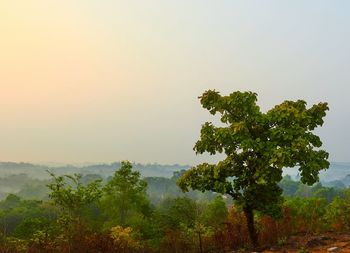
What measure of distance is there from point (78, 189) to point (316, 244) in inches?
429

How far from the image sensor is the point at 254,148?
44.8ft

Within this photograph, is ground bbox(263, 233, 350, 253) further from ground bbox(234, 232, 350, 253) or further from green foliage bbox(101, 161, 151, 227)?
green foliage bbox(101, 161, 151, 227)

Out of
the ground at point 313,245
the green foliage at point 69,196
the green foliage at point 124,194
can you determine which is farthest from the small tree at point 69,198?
the green foliage at point 124,194

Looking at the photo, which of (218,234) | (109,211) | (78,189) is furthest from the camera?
(109,211)

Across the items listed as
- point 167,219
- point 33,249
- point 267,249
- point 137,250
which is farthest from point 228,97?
point 167,219

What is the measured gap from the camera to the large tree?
44.3ft

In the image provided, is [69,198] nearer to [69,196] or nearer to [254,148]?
[69,196]

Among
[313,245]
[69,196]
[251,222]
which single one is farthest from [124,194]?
[313,245]

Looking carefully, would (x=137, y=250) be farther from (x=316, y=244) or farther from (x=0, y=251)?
(x=316, y=244)

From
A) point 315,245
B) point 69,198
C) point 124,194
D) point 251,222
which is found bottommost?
point 315,245

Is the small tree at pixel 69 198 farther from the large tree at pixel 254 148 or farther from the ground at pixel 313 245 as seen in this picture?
the ground at pixel 313 245

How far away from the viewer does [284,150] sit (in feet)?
43.3

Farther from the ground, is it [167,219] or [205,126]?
[205,126]

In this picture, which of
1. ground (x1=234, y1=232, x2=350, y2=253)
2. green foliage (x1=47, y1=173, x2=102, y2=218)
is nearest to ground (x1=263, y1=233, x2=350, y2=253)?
ground (x1=234, y1=232, x2=350, y2=253)
